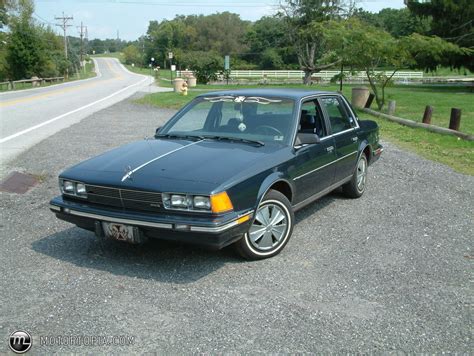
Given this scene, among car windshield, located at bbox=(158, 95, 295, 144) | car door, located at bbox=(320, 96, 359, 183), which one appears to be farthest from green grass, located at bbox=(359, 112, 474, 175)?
car windshield, located at bbox=(158, 95, 295, 144)

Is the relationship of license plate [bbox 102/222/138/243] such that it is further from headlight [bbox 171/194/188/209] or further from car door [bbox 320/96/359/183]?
car door [bbox 320/96/359/183]

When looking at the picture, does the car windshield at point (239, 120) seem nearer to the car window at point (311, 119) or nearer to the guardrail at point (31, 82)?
the car window at point (311, 119)

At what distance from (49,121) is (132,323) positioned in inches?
519

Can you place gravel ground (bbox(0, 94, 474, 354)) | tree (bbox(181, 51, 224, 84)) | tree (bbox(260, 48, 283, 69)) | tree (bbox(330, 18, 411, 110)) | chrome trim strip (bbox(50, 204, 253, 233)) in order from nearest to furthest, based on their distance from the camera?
1. gravel ground (bbox(0, 94, 474, 354))
2. chrome trim strip (bbox(50, 204, 253, 233))
3. tree (bbox(330, 18, 411, 110))
4. tree (bbox(181, 51, 224, 84))
5. tree (bbox(260, 48, 283, 69))

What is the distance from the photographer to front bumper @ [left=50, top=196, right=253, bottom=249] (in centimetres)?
393

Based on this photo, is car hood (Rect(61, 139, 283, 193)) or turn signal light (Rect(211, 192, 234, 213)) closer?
turn signal light (Rect(211, 192, 234, 213))

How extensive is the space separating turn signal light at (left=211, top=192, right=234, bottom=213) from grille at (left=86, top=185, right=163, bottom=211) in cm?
45

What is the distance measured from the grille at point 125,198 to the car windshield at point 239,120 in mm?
1377

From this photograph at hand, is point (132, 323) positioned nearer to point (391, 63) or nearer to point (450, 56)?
point (391, 63)

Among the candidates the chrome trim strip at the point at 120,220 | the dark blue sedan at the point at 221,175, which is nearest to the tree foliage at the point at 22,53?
the dark blue sedan at the point at 221,175

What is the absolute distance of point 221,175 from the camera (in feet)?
13.6

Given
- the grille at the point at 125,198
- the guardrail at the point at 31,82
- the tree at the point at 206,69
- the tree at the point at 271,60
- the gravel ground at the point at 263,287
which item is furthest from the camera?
the tree at the point at 271,60

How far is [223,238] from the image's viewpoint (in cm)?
398

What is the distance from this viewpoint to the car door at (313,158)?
5070 mm
